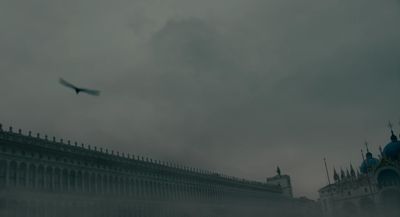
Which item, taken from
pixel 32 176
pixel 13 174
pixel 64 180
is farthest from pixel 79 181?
pixel 13 174

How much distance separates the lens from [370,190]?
105 metres

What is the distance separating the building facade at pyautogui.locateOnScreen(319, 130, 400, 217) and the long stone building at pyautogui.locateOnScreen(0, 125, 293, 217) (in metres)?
32.2

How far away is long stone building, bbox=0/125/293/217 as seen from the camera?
53.1 meters

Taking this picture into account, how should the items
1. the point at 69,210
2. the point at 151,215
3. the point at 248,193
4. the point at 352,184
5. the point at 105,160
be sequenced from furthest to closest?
the point at 248,193 → the point at 352,184 → the point at 151,215 → the point at 105,160 → the point at 69,210

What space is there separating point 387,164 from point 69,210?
73840 mm

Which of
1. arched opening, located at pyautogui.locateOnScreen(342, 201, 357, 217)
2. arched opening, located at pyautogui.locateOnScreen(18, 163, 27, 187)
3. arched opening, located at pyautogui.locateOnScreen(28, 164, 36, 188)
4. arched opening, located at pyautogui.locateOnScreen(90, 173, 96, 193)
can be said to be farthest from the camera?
arched opening, located at pyautogui.locateOnScreen(342, 201, 357, 217)

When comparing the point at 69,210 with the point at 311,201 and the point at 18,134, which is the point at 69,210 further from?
the point at 311,201

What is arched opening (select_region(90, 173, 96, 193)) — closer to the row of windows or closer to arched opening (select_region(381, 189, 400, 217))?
the row of windows

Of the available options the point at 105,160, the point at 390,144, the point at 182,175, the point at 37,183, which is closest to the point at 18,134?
the point at 37,183

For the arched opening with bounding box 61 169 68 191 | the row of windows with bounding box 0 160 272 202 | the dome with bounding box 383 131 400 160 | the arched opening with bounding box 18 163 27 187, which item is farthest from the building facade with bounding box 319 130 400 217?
the arched opening with bounding box 18 163 27 187

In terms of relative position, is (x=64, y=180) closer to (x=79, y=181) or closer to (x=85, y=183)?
(x=79, y=181)

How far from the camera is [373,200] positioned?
103062 mm

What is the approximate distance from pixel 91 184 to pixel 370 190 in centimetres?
7245

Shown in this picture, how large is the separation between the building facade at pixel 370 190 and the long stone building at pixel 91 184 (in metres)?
32.2
